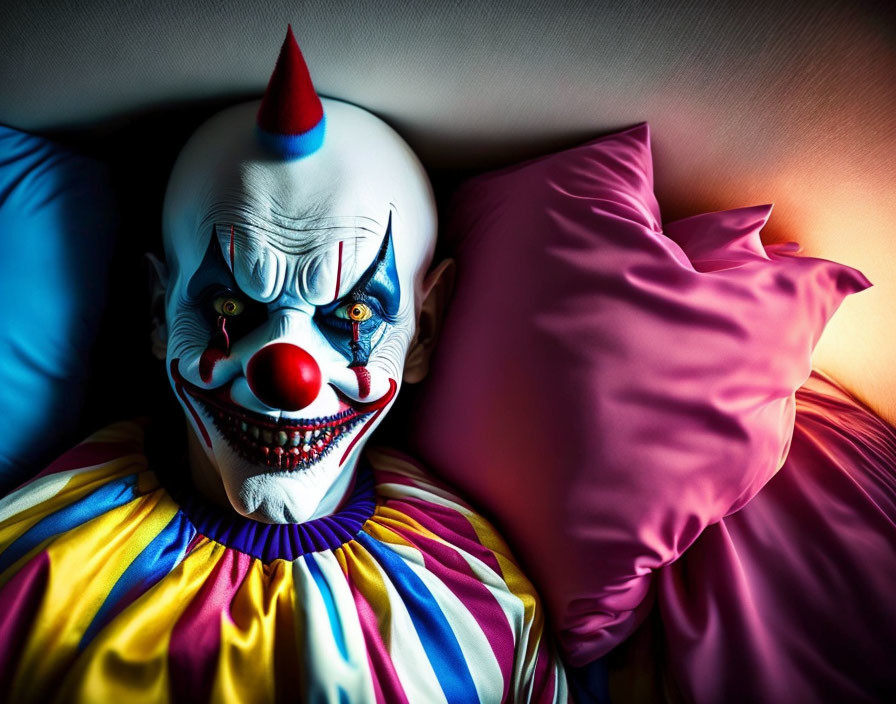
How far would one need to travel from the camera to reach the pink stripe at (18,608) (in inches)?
23.1

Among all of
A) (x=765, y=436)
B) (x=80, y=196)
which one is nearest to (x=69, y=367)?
(x=80, y=196)

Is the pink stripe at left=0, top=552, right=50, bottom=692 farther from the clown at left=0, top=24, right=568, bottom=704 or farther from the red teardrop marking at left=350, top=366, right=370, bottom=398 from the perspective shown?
the red teardrop marking at left=350, top=366, right=370, bottom=398

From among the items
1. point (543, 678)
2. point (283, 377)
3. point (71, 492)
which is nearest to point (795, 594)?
point (543, 678)

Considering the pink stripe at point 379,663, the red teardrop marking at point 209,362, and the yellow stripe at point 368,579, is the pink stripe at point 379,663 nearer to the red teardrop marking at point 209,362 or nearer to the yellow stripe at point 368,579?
the yellow stripe at point 368,579

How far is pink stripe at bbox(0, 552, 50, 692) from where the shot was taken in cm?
59

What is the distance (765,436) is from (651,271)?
0.75 ft

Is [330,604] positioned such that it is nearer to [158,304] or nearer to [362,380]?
[362,380]

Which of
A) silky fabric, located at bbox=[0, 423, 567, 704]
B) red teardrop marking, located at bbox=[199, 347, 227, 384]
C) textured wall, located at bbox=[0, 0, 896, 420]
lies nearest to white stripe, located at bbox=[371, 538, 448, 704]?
silky fabric, located at bbox=[0, 423, 567, 704]

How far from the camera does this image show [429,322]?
2.95 feet

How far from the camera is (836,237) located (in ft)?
2.79

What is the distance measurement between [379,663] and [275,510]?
0.65ft

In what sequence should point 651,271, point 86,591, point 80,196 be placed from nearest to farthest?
point 86,591 → point 651,271 → point 80,196

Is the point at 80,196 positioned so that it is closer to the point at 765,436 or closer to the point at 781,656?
the point at 765,436

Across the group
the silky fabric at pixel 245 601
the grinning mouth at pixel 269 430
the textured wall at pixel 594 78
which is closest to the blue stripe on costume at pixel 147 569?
the silky fabric at pixel 245 601
